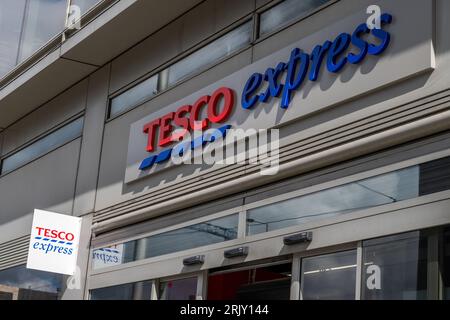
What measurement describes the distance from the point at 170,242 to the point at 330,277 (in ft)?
10.1

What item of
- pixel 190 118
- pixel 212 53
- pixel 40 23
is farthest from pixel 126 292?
pixel 40 23

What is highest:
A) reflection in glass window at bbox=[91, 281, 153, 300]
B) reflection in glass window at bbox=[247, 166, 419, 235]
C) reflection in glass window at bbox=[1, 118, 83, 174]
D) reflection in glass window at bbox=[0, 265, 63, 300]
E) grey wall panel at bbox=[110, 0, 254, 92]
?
grey wall panel at bbox=[110, 0, 254, 92]

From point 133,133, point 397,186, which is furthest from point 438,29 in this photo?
point 133,133

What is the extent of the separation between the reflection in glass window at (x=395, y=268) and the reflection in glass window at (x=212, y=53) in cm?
391

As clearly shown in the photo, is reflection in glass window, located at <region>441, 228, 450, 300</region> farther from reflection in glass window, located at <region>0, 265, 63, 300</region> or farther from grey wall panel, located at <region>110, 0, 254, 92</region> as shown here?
reflection in glass window, located at <region>0, 265, 63, 300</region>

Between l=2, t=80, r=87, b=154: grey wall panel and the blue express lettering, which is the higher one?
l=2, t=80, r=87, b=154: grey wall panel

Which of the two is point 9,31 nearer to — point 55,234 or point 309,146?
point 55,234

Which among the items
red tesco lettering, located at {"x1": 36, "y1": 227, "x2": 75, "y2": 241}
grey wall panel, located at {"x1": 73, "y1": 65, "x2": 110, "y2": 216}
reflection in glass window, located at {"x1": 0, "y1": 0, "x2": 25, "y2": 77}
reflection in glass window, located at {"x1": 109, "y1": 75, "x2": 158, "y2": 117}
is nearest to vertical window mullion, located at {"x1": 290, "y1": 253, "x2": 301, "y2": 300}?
reflection in glass window, located at {"x1": 109, "y1": 75, "x2": 158, "y2": 117}

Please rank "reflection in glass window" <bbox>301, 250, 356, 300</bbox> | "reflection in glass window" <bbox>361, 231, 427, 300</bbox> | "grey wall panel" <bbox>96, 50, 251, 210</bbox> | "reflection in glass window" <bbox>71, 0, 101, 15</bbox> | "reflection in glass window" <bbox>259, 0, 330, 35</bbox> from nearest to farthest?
1. "reflection in glass window" <bbox>361, 231, 427, 300</bbox>
2. "reflection in glass window" <bbox>301, 250, 356, 300</bbox>
3. "reflection in glass window" <bbox>259, 0, 330, 35</bbox>
4. "grey wall panel" <bbox>96, 50, 251, 210</bbox>
5. "reflection in glass window" <bbox>71, 0, 101, 15</bbox>

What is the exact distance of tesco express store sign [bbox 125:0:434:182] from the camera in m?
7.99

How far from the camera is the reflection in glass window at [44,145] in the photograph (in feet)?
46.1

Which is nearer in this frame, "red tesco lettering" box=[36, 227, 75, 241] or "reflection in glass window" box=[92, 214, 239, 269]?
"reflection in glass window" box=[92, 214, 239, 269]

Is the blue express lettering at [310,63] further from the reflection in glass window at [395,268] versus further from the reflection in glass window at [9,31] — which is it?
the reflection in glass window at [9,31]

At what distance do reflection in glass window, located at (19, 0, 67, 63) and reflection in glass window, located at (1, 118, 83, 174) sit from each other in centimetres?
163
